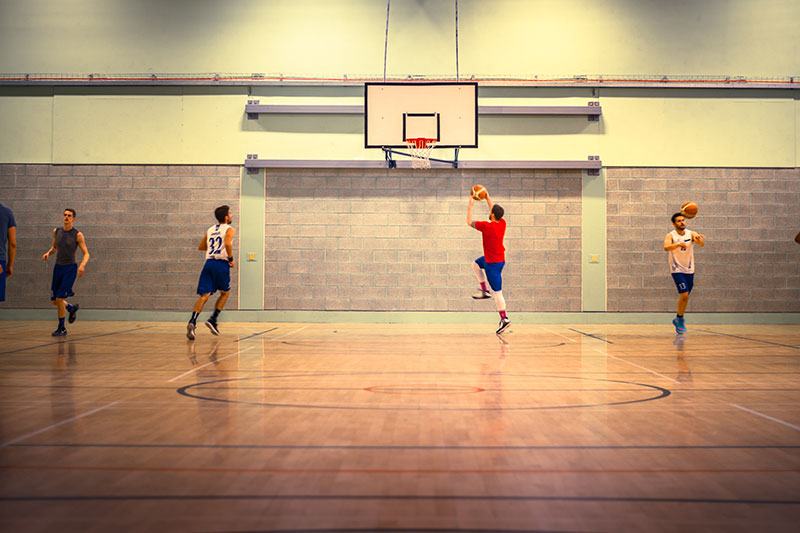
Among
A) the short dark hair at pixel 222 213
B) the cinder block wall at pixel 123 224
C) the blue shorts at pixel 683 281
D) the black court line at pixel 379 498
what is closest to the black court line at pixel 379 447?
the black court line at pixel 379 498

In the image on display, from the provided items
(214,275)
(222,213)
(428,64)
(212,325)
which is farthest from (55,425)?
(428,64)

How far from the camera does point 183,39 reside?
12883 millimetres

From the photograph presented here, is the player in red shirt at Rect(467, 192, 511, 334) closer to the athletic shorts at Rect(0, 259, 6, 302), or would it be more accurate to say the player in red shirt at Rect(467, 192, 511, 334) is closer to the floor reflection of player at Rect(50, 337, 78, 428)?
the floor reflection of player at Rect(50, 337, 78, 428)

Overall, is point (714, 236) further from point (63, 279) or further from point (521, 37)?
point (63, 279)

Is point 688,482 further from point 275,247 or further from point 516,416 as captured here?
point 275,247

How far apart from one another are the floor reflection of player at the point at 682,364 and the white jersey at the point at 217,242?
535cm

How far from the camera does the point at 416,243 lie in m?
12.8

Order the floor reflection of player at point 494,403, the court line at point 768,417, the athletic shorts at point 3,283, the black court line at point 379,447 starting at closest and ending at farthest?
the black court line at point 379,447, the floor reflection of player at point 494,403, the court line at point 768,417, the athletic shorts at point 3,283

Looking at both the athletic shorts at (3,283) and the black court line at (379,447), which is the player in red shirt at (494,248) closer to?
the athletic shorts at (3,283)

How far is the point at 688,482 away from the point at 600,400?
1.84 meters

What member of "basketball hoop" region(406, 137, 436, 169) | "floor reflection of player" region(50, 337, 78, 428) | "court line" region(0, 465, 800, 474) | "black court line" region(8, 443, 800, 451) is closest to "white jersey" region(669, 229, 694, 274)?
"basketball hoop" region(406, 137, 436, 169)

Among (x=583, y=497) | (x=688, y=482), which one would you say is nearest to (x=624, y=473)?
(x=688, y=482)

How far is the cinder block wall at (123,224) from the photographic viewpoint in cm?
1274

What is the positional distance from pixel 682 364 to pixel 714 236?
24.0 ft
